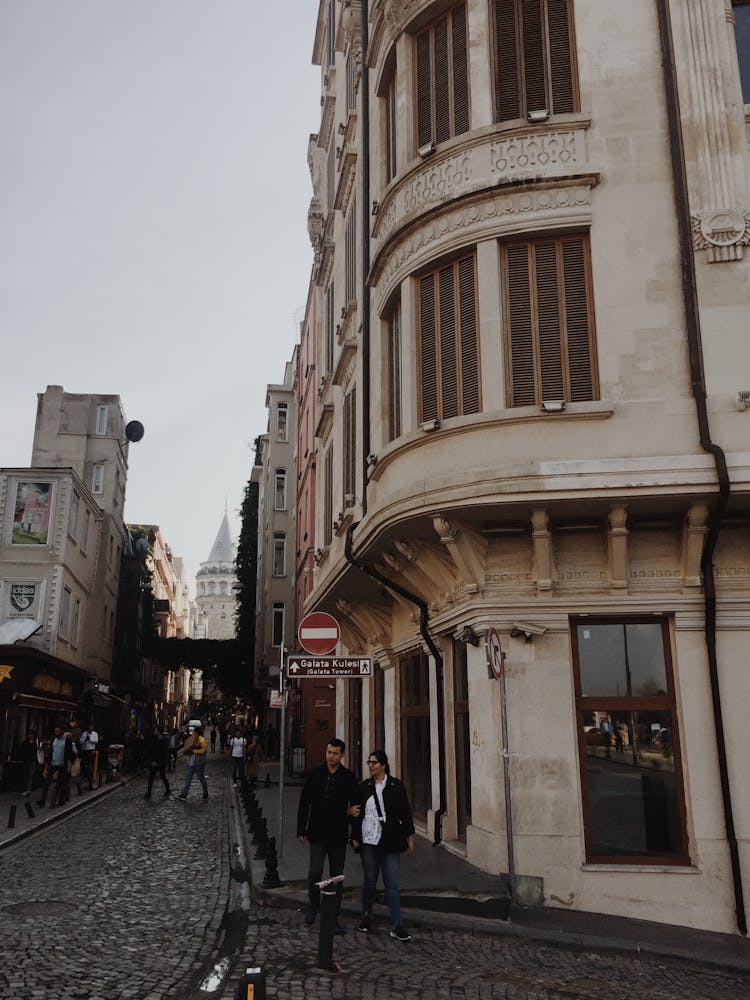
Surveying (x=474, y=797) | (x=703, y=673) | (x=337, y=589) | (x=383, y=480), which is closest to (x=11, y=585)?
(x=337, y=589)

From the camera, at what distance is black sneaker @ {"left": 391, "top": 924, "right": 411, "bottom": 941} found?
8445 mm

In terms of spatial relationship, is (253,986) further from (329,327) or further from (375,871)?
(329,327)

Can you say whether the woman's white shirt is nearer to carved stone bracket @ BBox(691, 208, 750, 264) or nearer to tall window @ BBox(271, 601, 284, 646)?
carved stone bracket @ BBox(691, 208, 750, 264)

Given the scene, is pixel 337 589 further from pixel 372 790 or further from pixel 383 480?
pixel 372 790

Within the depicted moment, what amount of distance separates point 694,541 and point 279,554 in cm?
3837

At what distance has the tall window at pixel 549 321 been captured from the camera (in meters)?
10.9

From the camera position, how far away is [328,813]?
923 cm

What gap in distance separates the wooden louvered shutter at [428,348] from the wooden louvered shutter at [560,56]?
2.90 meters

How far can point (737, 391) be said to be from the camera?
10.2 metres

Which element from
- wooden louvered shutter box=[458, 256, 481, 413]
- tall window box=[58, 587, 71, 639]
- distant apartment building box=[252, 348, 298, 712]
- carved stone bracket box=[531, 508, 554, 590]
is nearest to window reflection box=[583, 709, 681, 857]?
carved stone bracket box=[531, 508, 554, 590]

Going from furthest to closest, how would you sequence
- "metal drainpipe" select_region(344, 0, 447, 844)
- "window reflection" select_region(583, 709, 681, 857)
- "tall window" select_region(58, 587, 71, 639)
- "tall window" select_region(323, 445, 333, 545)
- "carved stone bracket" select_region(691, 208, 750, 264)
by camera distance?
"tall window" select_region(58, 587, 71, 639) < "tall window" select_region(323, 445, 333, 545) < "metal drainpipe" select_region(344, 0, 447, 844) < "carved stone bracket" select_region(691, 208, 750, 264) < "window reflection" select_region(583, 709, 681, 857)

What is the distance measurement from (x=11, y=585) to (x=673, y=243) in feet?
89.3

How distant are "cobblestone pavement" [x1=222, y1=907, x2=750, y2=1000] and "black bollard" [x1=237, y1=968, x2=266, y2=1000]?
193 cm

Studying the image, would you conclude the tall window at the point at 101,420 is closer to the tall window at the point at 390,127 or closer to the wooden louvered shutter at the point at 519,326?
the tall window at the point at 390,127
